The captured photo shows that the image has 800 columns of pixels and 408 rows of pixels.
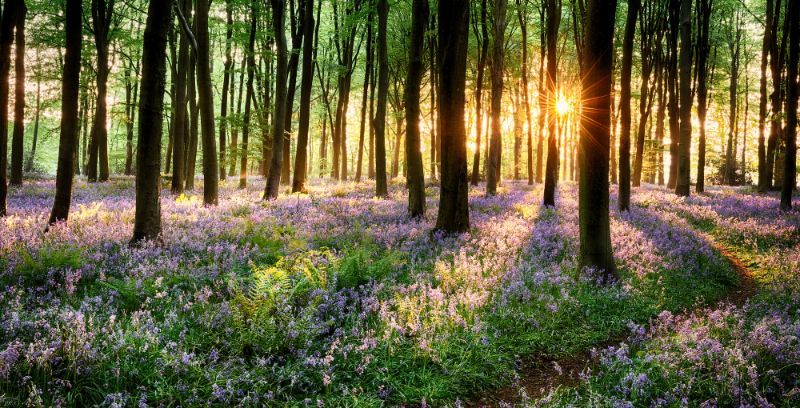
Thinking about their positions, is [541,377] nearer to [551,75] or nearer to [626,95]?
[626,95]

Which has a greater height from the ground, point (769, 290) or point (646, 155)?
point (646, 155)

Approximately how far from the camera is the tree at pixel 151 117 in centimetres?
739

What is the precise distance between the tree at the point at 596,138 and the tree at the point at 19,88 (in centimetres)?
1314

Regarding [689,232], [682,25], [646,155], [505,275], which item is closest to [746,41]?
[646,155]

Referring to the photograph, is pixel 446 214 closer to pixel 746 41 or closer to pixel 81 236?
pixel 81 236

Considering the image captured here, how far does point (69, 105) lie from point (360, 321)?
26.8 feet

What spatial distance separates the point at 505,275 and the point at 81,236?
25.9 feet

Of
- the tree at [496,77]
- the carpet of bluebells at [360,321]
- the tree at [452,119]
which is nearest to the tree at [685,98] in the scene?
the tree at [496,77]

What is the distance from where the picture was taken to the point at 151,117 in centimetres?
749

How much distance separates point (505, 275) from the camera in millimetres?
7129

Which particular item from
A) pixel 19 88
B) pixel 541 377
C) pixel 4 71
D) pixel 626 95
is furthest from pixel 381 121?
pixel 541 377

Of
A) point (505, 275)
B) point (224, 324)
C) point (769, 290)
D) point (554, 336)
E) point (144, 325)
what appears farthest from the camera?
point (769, 290)

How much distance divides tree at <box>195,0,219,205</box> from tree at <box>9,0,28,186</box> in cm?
449

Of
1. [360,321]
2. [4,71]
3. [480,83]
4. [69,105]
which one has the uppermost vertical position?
[480,83]
